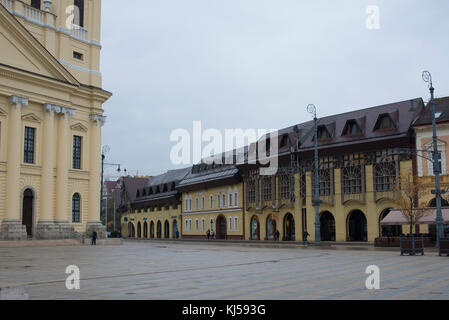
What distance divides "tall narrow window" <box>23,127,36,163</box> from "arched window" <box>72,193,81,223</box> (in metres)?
5.79

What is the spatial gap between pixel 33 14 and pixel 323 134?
30.6m

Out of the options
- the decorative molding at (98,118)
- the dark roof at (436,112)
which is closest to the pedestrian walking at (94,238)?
the decorative molding at (98,118)

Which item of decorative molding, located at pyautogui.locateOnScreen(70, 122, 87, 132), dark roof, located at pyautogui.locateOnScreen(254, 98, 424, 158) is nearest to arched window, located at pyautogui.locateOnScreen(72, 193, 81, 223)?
decorative molding, located at pyautogui.locateOnScreen(70, 122, 87, 132)

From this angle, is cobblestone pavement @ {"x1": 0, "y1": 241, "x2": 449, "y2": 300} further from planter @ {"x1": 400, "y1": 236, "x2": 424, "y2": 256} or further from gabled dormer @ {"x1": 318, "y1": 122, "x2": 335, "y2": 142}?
gabled dormer @ {"x1": 318, "y1": 122, "x2": 335, "y2": 142}

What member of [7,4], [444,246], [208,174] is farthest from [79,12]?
[444,246]

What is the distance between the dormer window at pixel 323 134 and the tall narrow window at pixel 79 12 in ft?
A: 87.3

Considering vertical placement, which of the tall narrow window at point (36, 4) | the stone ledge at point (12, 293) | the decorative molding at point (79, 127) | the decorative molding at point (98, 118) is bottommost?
the stone ledge at point (12, 293)

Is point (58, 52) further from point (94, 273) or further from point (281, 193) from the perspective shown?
point (94, 273)

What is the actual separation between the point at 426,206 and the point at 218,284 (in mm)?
34123

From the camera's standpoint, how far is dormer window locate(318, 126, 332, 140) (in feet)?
173

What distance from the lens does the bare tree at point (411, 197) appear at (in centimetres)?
4078

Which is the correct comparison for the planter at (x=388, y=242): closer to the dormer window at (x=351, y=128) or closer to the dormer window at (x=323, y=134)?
the dormer window at (x=351, y=128)

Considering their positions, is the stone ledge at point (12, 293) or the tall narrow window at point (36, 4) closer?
the stone ledge at point (12, 293)

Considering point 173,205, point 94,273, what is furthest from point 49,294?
point 173,205
